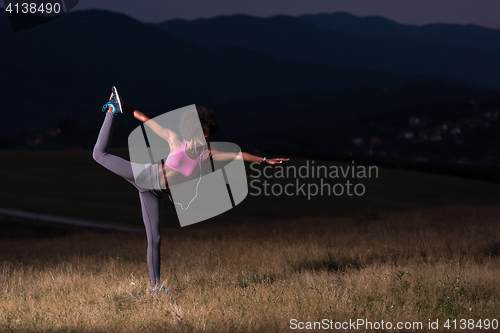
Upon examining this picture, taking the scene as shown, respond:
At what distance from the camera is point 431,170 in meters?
62.7

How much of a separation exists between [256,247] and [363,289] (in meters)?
4.51

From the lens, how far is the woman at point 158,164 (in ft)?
21.1

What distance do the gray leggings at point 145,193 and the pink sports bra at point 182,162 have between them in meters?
0.31

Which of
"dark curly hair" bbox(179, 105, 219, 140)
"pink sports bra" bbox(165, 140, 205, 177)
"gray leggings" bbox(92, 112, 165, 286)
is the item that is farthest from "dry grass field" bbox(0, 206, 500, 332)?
"dark curly hair" bbox(179, 105, 219, 140)

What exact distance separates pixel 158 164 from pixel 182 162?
1.38ft

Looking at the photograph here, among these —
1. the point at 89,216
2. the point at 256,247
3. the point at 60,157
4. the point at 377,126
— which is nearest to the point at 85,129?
the point at 60,157

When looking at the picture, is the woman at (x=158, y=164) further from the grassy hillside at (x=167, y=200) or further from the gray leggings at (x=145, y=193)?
the grassy hillside at (x=167, y=200)

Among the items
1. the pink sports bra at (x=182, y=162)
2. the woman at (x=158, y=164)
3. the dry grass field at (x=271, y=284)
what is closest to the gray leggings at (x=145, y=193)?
the woman at (x=158, y=164)

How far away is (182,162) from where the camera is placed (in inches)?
251

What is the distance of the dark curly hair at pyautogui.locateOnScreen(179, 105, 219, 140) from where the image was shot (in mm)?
6543

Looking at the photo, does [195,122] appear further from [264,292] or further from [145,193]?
[264,292]

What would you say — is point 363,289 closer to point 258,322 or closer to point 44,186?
point 258,322

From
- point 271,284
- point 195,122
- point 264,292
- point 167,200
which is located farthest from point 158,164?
point 167,200

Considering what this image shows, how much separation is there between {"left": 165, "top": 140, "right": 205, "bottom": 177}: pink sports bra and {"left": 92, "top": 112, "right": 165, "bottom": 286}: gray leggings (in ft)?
1.00
